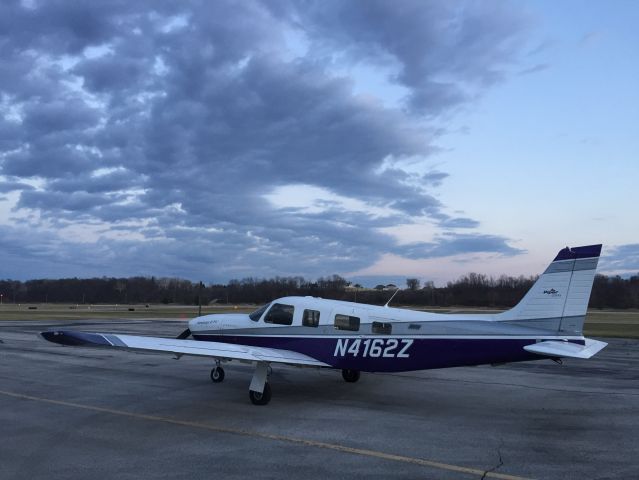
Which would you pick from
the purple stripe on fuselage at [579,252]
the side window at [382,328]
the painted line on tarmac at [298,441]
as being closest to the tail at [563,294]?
the purple stripe on fuselage at [579,252]

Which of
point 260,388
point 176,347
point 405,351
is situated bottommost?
point 260,388

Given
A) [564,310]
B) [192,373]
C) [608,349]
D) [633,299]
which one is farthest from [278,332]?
[633,299]

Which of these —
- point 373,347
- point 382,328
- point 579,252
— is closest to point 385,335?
point 382,328

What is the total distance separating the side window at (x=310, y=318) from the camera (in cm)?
1214

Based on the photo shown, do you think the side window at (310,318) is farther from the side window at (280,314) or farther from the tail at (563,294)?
the tail at (563,294)

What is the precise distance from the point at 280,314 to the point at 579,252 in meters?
6.65

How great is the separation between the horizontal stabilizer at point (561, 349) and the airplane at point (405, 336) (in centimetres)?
2

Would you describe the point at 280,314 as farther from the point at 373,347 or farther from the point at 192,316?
the point at 192,316

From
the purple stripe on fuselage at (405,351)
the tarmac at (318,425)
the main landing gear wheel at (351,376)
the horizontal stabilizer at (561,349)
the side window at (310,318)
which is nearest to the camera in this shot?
the tarmac at (318,425)

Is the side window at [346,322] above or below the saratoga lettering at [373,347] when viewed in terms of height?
above

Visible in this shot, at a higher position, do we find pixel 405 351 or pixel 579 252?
pixel 579 252

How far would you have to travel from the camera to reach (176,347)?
10719 millimetres

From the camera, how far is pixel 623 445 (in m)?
7.95

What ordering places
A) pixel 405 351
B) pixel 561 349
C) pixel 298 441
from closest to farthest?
1. pixel 298 441
2. pixel 561 349
3. pixel 405 351
